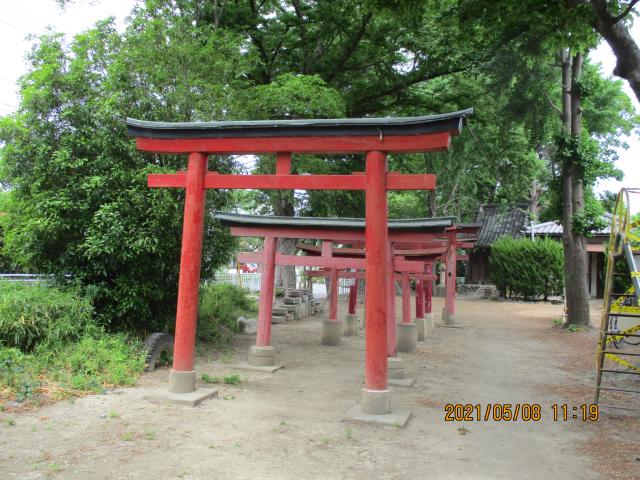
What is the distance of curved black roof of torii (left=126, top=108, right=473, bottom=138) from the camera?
6297mm

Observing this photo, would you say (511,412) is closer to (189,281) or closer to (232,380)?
(232,380)

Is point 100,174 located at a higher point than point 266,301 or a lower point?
higher

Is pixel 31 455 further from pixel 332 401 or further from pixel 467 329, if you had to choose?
pixel 467 329

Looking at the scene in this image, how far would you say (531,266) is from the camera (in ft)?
89.6

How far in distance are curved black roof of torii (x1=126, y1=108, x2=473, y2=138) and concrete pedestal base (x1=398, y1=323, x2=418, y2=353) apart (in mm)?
7270

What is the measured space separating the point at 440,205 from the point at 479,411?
1008 inches

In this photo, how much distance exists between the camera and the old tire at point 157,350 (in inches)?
350

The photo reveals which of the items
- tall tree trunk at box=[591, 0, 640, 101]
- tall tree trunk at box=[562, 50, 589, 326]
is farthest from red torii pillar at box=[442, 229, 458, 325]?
tall tree trunk at box=[591, 0, 640, 101]

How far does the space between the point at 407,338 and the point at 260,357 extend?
4.33 m

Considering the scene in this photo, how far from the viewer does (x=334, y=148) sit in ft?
22.5

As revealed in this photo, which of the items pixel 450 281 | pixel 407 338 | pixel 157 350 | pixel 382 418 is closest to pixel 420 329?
pixel 407 338

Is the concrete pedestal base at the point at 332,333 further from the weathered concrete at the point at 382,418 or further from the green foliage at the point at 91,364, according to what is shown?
the weathered concrete at the point at 382,418

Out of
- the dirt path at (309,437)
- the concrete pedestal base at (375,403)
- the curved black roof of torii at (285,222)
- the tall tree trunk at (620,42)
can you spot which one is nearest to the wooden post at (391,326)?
the dirt path at (309,437)

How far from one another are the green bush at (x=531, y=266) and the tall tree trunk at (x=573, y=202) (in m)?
10.9
